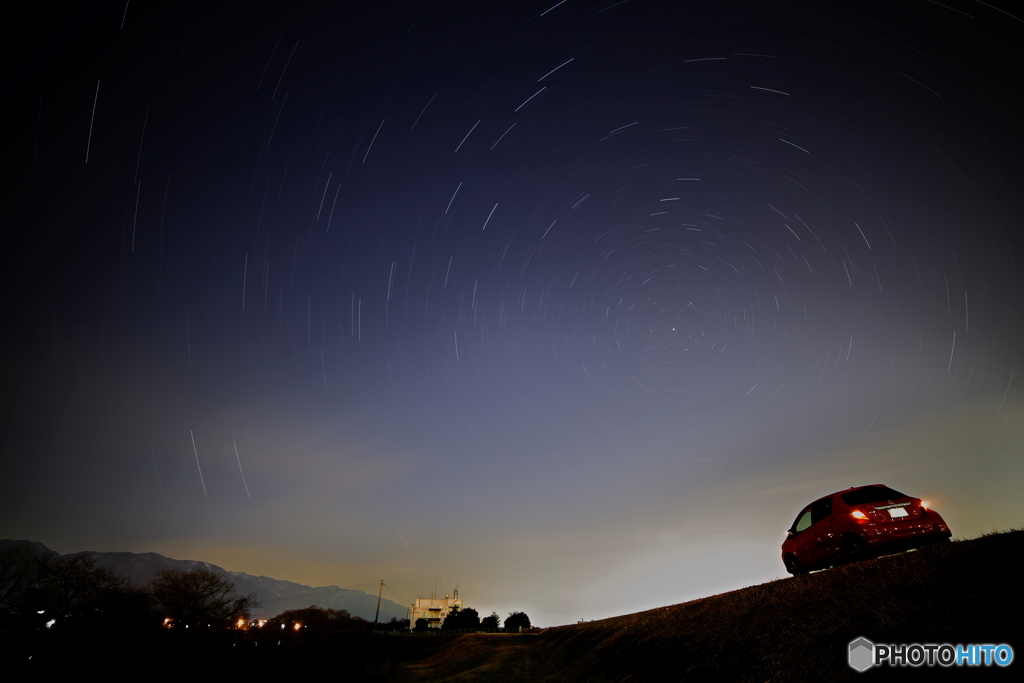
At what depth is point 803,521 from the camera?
11.3 meters

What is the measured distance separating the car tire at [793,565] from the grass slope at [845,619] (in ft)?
3.65

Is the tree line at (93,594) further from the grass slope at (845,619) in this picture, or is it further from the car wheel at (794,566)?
the car wheel at (794,566)

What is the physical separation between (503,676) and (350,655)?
2806 cm

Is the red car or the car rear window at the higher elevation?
the car rear window

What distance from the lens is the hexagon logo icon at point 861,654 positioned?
5.55 metres

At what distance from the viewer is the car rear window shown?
9.53 metres

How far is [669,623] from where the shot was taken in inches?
489

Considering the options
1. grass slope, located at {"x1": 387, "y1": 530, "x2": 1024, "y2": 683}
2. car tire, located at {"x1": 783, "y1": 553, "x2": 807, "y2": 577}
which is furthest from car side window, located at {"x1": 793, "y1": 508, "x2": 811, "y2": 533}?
grass slope, located at {"x1": 387, "y1": 530, "x2": 1024, "y2": 683}

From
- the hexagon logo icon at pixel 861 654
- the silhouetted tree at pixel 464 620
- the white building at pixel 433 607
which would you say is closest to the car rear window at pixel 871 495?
the hexagon logo icon at pixel 861 654

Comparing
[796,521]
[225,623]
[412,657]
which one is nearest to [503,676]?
[796,521]

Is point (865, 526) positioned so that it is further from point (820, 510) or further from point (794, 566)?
point (794, 566)

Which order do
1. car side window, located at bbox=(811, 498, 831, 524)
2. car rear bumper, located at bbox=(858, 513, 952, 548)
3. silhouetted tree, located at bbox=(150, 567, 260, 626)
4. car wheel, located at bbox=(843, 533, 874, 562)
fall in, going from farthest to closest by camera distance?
silhouetted tree, located at bbox=(150, 567, 260, 626) → car side window, located at bbox=(811, 498, 831, 524) → car wheel, located at bbox=(843, 533, 874, 562) → car rear bumper, located at bbox=(858, 513, 952, 548)

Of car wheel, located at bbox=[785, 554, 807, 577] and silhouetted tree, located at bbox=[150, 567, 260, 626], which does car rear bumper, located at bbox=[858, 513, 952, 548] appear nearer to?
car wheel, located at bbox=[785, 554, 807, 577]

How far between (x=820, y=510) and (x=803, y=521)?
0.81 m
